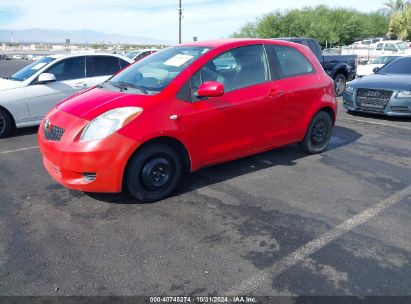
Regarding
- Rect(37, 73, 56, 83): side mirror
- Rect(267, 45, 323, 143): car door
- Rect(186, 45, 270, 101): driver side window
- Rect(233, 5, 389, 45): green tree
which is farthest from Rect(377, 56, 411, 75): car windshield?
Rect(233, 5, 389, 45): green tree

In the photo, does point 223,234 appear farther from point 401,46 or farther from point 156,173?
point 401,46

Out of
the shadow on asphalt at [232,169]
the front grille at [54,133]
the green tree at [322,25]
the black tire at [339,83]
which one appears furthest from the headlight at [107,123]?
the green tree at [322,25]

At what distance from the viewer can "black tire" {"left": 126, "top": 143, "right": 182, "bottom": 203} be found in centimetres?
385

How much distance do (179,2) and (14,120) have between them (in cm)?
3556

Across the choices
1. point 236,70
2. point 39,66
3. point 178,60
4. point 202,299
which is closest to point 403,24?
point 39,66

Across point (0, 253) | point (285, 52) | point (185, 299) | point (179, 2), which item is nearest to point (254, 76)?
point (285, 52)

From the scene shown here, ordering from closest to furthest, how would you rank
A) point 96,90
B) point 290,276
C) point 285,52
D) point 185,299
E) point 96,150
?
point 185,299
point 290,276
point 96,150
point 96,90
point 285,52

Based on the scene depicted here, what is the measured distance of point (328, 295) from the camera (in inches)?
102

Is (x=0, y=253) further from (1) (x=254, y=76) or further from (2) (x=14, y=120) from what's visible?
(2) (x=14, y=120)

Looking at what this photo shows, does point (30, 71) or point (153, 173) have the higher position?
point (30, 71)

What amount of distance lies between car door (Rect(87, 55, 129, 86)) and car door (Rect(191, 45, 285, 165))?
4057 mm

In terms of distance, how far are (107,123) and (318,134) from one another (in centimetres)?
336

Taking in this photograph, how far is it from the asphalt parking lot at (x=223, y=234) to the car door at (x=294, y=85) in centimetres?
58

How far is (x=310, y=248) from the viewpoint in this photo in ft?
10.4
